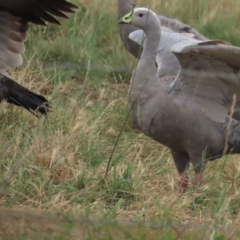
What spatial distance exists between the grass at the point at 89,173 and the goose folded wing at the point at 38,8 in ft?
2.04

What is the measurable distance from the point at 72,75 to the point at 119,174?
249 cm

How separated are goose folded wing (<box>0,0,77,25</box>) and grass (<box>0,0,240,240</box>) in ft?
2.04

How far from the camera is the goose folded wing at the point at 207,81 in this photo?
4910 millimetres

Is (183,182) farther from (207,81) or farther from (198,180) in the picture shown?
(207,81)

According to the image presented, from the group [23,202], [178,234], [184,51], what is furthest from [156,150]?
[178,234]

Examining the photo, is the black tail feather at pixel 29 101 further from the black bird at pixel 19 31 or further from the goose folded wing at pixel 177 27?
the goose folded wing at pixel 177 27

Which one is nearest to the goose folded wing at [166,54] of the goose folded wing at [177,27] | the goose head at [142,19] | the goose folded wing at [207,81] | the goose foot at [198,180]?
the goose head at [142,19]

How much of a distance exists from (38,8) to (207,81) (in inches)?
39.0

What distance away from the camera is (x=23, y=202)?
4.52m

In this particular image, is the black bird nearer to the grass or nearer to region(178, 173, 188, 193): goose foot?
the grass

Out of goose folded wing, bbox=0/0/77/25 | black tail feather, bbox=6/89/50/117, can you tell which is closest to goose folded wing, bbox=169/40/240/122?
goose folded wing, bbox=0/0/77/25

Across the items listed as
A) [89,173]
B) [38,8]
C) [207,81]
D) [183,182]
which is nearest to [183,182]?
[183,182]

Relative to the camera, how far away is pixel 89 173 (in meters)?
4.97

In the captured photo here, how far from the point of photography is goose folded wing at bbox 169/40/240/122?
4.91 m
